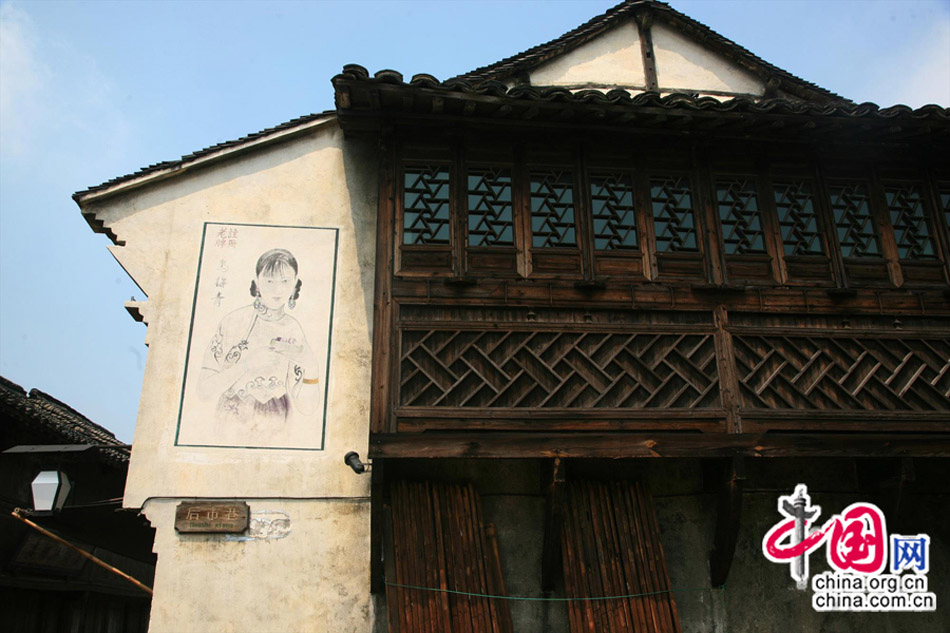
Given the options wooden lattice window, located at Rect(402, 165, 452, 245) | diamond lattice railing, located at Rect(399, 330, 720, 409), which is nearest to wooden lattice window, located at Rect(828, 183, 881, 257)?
diamond lattice railing, located at Rect(399, 330, 720, 409)

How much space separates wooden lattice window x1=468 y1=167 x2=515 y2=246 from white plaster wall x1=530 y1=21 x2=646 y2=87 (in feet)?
8.25

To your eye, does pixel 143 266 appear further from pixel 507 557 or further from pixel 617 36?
pixel 617 36

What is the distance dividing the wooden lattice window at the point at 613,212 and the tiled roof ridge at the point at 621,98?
98 centimetres

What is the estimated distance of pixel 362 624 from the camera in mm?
7637

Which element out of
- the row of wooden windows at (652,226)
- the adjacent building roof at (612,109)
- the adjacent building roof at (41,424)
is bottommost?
the adjacent building roof at (41,424)

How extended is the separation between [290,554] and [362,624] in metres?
1.00

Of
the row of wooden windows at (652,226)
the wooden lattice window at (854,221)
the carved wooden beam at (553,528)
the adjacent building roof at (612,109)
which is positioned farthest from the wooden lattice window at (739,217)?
the carved wooden beam at (553,528)

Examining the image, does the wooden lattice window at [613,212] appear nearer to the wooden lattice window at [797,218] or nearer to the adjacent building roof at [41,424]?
the wooden lattice window at [797,218]

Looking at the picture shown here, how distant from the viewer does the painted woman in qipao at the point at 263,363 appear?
8242mm

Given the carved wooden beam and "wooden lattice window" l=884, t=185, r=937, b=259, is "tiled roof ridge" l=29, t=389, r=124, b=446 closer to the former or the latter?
the carved wooden beam

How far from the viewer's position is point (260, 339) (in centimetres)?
848

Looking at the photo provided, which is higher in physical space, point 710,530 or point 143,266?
point 143,266

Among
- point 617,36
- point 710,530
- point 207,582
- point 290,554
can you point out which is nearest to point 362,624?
point 290,554

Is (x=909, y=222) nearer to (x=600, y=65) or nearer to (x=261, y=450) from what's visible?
(x=600, y=65)
